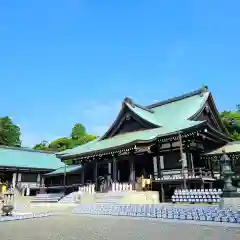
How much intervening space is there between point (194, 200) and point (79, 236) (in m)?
9.12

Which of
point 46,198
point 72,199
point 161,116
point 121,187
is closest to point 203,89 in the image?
point 161,116

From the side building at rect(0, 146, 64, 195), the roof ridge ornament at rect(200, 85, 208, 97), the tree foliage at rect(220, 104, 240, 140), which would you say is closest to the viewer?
the roof ridge ornament at rect(200, 85, 208, 97)

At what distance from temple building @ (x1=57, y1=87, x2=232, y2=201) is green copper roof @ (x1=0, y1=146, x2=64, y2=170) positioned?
770 cm

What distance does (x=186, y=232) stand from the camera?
7.06 meters

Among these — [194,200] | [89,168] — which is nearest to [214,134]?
[194,200]

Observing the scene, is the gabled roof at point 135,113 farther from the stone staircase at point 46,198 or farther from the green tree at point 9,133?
the green tree at point 9,133

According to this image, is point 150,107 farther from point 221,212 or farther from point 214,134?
point 221,212

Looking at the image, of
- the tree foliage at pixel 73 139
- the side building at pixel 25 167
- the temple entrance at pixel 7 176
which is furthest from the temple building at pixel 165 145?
the tree foliage at pixel 73 139

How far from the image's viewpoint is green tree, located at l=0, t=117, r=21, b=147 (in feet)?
187

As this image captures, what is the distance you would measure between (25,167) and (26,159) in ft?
9.53

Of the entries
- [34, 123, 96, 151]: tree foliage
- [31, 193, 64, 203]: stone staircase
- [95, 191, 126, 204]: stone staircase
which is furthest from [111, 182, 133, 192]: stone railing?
[34, 123, 96, 151]: tree foliage

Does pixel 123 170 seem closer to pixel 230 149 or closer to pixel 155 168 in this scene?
pixel 155 168

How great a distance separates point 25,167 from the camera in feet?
99.8

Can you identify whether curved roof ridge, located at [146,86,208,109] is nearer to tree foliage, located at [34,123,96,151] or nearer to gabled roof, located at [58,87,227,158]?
gabled roof, located at [58,87,227,158]
